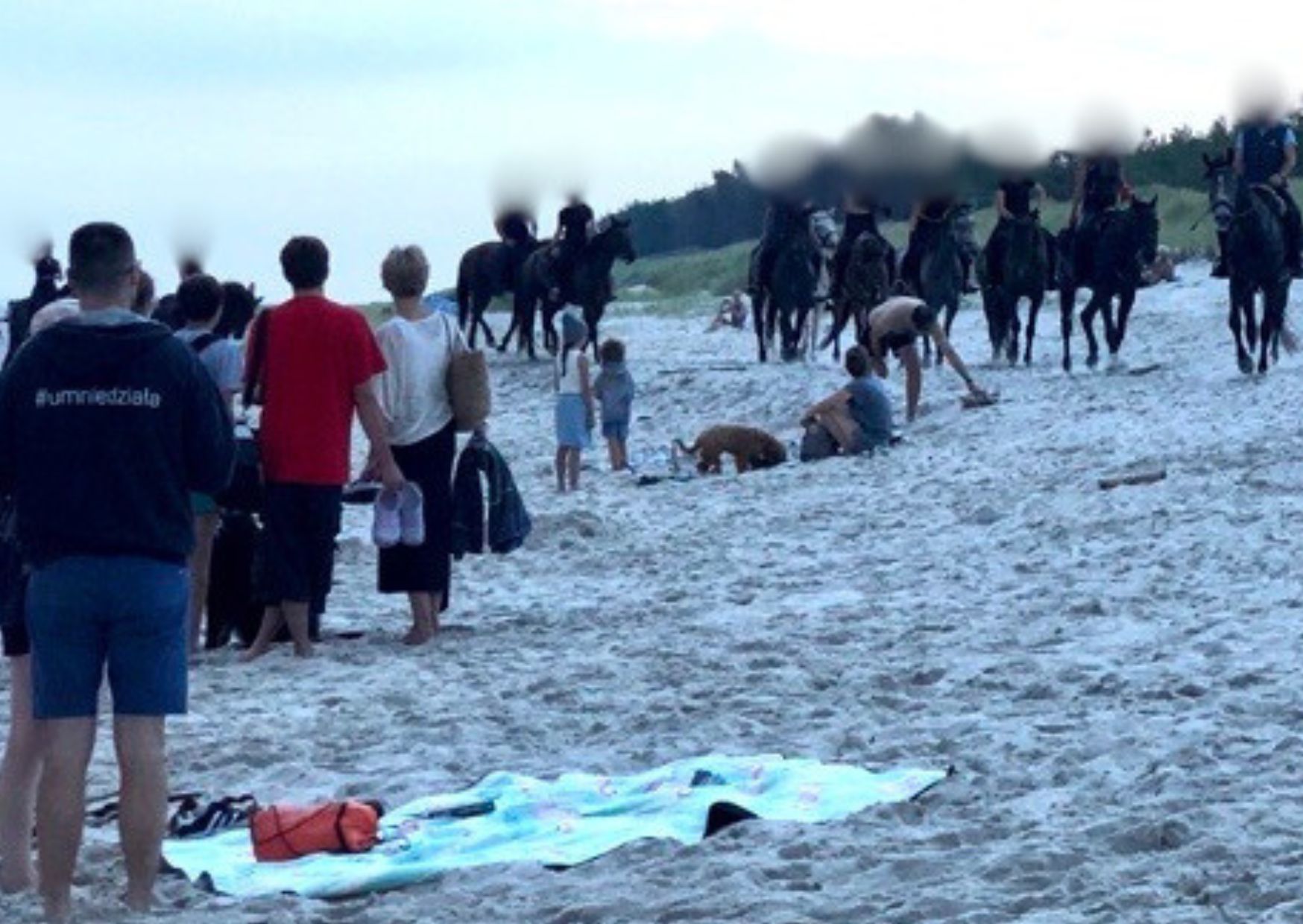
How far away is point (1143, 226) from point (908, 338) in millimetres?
4070

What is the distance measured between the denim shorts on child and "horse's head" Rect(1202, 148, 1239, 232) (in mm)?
19231

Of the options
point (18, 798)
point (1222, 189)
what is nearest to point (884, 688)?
point (18, 798)

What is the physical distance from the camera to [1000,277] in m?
30.4

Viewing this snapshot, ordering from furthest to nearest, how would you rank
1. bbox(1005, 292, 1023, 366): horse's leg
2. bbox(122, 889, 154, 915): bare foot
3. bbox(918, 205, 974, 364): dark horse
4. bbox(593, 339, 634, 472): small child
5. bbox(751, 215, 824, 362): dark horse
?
bbox(751, 215, 824, 362): dark horse < bbox(918, 205, 974, 364): dark horse < bbox(1005, 292, 1023, 366): horse's leg < bbox(593, 339, 634, 472): small child < bbox(122, 889, 154, 915): bare foot

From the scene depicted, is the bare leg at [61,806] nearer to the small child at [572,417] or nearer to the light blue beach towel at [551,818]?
the light blue beach towel at [551,818]

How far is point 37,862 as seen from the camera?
7.73 meters

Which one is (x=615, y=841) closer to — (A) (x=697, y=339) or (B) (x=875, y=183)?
(B) (x=875, y=183)

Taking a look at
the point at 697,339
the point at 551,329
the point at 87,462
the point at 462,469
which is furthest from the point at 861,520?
the point at 697,339

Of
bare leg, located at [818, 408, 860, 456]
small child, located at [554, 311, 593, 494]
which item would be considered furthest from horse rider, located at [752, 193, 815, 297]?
bare leg, located at [818, 408, 860, 456]

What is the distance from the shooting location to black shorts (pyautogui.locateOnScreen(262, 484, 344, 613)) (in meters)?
12.2

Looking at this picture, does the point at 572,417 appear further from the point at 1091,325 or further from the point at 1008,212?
the point at 1008,212

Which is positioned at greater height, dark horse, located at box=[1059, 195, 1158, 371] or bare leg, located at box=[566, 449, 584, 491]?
dark horse, located at box=[1059, 195, 1158, 371]

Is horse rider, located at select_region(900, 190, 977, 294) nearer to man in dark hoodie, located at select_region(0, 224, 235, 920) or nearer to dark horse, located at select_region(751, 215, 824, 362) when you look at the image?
dark horse, located at select_region(751, 215, 824, 362)

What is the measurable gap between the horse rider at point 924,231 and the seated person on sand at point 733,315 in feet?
41.7
